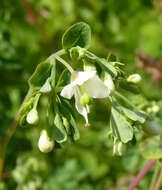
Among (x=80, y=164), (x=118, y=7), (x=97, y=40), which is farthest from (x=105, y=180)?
(x=118, y=7)

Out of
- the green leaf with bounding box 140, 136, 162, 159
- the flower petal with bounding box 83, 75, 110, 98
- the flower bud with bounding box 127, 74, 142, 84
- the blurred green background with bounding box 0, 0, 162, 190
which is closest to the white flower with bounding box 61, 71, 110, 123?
the flower petal with bounding box 83, 75, 110, 98

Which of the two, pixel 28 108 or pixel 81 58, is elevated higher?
pixel 81 58

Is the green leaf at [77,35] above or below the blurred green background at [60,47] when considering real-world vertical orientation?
above

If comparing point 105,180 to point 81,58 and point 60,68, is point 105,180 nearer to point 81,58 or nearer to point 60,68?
point 60,68

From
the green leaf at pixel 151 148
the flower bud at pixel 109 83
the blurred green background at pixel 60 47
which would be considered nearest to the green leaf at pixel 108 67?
the flower bud at pixel 109 83

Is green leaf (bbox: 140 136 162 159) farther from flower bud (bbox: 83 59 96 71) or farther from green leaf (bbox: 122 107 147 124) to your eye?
flower bud (bbox: 83 59 96 71)

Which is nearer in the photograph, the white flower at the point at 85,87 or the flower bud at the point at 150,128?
the white flower at the point at 85,87

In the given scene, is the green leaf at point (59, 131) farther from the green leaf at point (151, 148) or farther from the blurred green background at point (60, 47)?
the blurred green background at point (60, 47)
